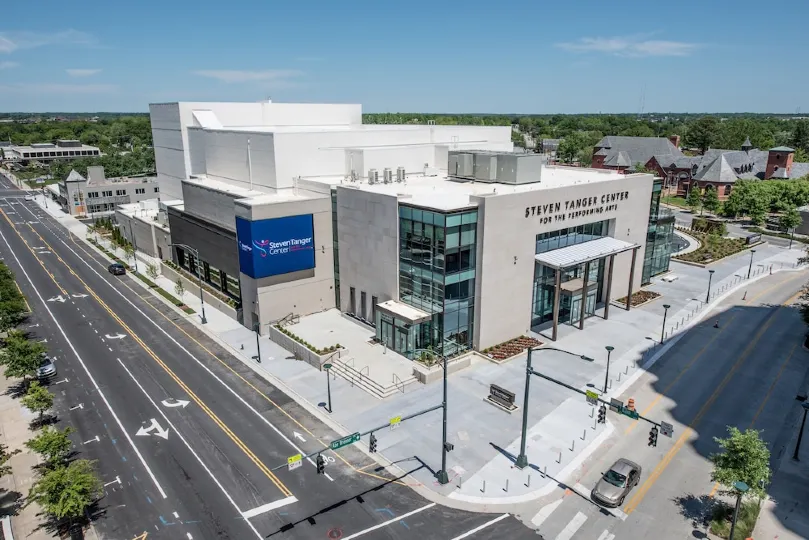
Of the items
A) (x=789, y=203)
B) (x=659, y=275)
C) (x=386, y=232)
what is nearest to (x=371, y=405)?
(x=386, y=232)

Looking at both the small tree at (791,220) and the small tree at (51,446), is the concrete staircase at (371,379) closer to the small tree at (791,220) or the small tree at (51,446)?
the small tree at (51,446)

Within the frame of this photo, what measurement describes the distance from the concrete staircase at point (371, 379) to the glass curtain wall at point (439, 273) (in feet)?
13.8

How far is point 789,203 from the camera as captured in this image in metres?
103

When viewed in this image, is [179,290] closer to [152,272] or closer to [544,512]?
[152,272]

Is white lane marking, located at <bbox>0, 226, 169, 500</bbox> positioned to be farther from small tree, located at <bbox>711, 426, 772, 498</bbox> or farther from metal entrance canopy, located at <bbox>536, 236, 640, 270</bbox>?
metal entrance canopy, located at <bbox>536, 236, 640, 270</bbox>

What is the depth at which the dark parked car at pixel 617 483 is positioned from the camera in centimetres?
2800

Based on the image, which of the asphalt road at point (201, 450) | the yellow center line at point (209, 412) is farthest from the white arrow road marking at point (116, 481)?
the yellow center line at point (209, 412)

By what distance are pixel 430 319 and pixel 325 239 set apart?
15752 mm

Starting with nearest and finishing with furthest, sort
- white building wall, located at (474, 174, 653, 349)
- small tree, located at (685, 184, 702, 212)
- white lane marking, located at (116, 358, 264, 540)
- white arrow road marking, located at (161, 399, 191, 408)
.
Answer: white lane marking, located at (116, 358, 264, 540), white arrow road marking, located at (161, 399, 191, 408), white building wall, located at (474, 174, 653, 349), small tree, located at (685, 184, 702, 212)

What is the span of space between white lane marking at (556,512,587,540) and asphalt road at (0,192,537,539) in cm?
148

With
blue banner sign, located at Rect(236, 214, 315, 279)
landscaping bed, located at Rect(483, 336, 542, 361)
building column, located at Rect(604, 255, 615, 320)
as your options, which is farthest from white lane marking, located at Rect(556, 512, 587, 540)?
blue banner sign, located at Rect(236, 214, 315, 279)

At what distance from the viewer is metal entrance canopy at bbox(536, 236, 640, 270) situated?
48062mm

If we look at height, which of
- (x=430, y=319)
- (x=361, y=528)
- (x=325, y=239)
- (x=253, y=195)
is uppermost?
(x=253, y=195)

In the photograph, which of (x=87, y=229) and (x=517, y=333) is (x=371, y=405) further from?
(x=87, y=229)
